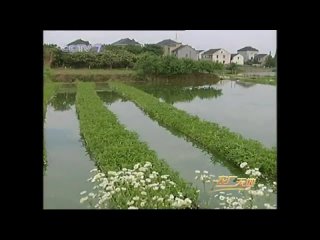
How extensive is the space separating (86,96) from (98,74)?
12.5ft

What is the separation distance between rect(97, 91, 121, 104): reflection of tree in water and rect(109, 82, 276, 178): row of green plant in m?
1.84

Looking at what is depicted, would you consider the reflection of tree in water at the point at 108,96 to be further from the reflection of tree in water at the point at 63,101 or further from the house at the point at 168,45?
the house at the point at 168,45

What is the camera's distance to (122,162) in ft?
14.2

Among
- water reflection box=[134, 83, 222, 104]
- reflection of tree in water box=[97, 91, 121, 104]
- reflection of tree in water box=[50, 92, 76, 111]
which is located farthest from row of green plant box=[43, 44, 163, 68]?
reflection of tree in water box=[97, 91, 121, 104]

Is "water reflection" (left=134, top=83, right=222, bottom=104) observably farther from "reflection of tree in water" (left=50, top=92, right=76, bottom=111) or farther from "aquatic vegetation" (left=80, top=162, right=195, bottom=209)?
"aquatic vegetation" (left=80, top=162, right=195, bottom=209)

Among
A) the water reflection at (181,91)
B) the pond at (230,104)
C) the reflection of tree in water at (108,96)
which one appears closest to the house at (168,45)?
the pond at (230,104)

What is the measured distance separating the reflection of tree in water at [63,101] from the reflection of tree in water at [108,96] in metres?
0.69

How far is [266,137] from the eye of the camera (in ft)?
19.7

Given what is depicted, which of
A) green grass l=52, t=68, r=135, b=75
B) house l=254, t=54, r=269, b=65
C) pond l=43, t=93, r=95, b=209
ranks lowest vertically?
pond l=43, t=93, r=95, b=209

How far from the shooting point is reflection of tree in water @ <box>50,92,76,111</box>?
31.0ft

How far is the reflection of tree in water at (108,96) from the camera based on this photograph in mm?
10605

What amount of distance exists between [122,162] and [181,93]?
6875 millimetres
